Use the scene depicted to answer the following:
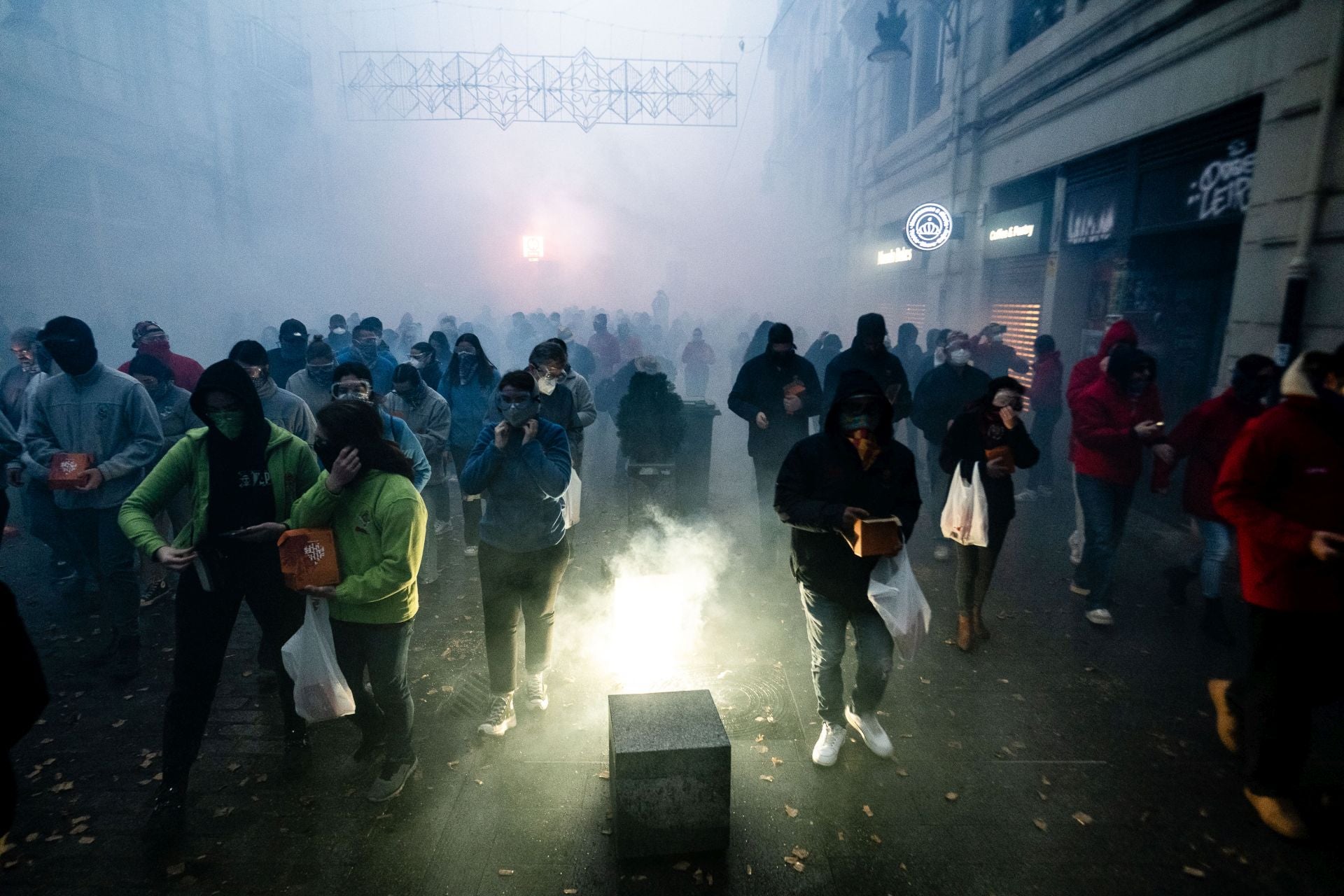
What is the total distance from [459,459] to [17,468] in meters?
3.69

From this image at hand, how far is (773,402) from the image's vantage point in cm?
736

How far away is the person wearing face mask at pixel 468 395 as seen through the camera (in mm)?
7664

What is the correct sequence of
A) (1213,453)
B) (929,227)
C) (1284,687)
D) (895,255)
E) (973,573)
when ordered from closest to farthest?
(1284,687)
(1213,453)
(973,573)
(929,227)
(895,255)

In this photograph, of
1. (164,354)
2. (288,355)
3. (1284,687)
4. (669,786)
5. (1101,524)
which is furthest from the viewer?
(288,355)

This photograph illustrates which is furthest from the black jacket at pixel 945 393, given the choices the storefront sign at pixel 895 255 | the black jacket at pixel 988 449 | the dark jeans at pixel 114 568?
the storefront sign at pixel 895 255

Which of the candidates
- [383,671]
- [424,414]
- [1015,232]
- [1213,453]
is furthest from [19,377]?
[1015,232]

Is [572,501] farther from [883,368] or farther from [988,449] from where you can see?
[883,368]

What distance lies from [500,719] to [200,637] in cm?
175

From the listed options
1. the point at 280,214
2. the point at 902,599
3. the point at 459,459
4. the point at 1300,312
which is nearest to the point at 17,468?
the point at 459,459

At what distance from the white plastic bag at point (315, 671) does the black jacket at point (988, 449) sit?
4220 millimetres

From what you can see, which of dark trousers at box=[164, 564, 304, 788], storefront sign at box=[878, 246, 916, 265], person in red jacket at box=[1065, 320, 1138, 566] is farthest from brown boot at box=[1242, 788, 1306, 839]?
storefront sign at box=[878, 246, 916, 265]

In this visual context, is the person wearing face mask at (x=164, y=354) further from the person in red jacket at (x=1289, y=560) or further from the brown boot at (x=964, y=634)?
the person in red jacket at (x=1289, y=560)

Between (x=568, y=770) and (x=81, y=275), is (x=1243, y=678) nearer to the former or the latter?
(x=568, y=770)

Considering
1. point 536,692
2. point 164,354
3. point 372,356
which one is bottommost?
point 536,692
